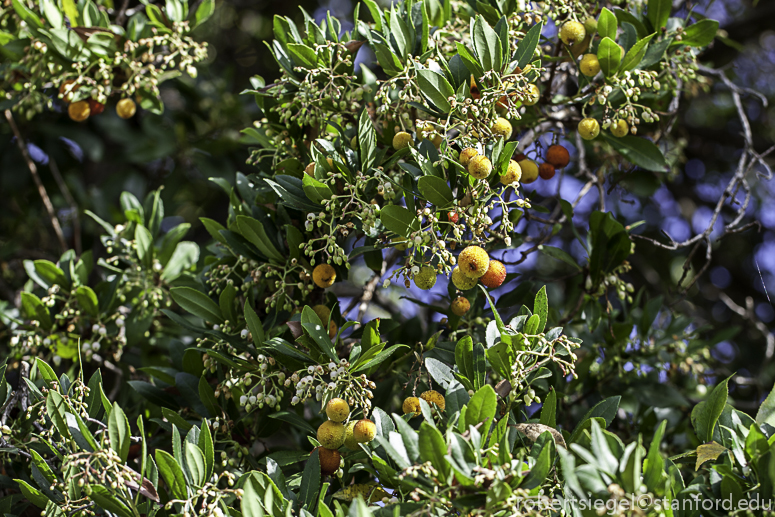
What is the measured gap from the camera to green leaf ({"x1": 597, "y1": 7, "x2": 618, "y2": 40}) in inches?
79.7

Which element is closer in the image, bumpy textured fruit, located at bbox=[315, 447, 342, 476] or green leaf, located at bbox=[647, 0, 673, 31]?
bumpy textured fruit, located at bbox=[315, 447, 342, 476]

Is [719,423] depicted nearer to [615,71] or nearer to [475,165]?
[475,165]

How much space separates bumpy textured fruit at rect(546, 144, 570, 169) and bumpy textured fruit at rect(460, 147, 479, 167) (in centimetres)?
67

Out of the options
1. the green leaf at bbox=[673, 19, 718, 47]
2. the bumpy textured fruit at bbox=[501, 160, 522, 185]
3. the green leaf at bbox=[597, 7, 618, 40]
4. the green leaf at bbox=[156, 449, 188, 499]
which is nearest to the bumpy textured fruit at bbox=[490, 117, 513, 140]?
the bumpy textured fruit at bbox=[501, 160, 522, 185]

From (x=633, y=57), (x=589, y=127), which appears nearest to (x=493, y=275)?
(x=589, y=127)

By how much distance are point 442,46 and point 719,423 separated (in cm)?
154

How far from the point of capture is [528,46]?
6.00ft

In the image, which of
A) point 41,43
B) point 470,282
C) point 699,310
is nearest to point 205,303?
point 470,282

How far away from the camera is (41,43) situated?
251 cm

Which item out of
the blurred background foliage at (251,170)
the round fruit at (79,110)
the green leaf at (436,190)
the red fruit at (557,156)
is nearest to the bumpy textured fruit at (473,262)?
the green leaf at (436,190)

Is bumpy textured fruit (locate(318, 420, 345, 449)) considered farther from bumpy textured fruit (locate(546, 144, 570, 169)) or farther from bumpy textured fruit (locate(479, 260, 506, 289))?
bumpy textured fruit (locate(546, 144, 570, 169))

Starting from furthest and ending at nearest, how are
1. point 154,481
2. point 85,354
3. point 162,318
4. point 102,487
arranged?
point 162,318
point 85,354
point 154,481
point 102,487

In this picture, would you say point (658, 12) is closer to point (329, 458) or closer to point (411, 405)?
point (411, 405)

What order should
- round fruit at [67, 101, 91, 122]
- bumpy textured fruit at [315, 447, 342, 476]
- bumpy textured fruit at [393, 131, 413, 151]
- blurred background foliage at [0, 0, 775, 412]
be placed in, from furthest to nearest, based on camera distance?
1. blurred background foliage at [0, 0, 775, 412]
2. round fruit at [67, 101, 91, 122]
3. bumpy textured fruit at [393, 131, 413, 151]
4. bumpy textured fruit at [315, 447, 342, 476]
